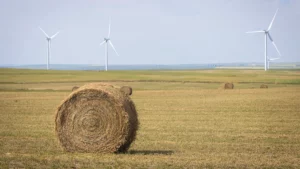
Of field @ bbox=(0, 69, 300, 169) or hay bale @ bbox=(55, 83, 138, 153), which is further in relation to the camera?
hay bale @ bbox=(55, 83, 138, 153)

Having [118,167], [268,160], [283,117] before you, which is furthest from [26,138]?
[283,117]

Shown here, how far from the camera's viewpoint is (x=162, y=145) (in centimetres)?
1534

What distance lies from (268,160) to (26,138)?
24.7ft

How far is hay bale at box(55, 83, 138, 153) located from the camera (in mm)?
13422

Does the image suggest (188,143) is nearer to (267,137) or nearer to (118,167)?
(267,137)

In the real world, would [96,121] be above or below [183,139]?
above

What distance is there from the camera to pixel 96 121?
13836 millimetres

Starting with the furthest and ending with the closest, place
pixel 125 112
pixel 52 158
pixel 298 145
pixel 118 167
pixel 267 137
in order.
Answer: pixel 267 137
pixel 298 145
pixel 125 112
pixel 52 158
pixel 118 167

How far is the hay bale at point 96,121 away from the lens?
13422mm

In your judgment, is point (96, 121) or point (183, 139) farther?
point (183, 139)

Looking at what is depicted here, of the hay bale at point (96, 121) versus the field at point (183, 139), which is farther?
the hay bale at point (96, 121)

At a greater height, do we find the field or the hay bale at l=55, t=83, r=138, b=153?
the hay bale at l=55, t=83, r=138, b=153

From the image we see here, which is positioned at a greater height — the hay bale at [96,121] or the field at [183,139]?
the hay bale at [96,121]

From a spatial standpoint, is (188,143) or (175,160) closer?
(175,160)
